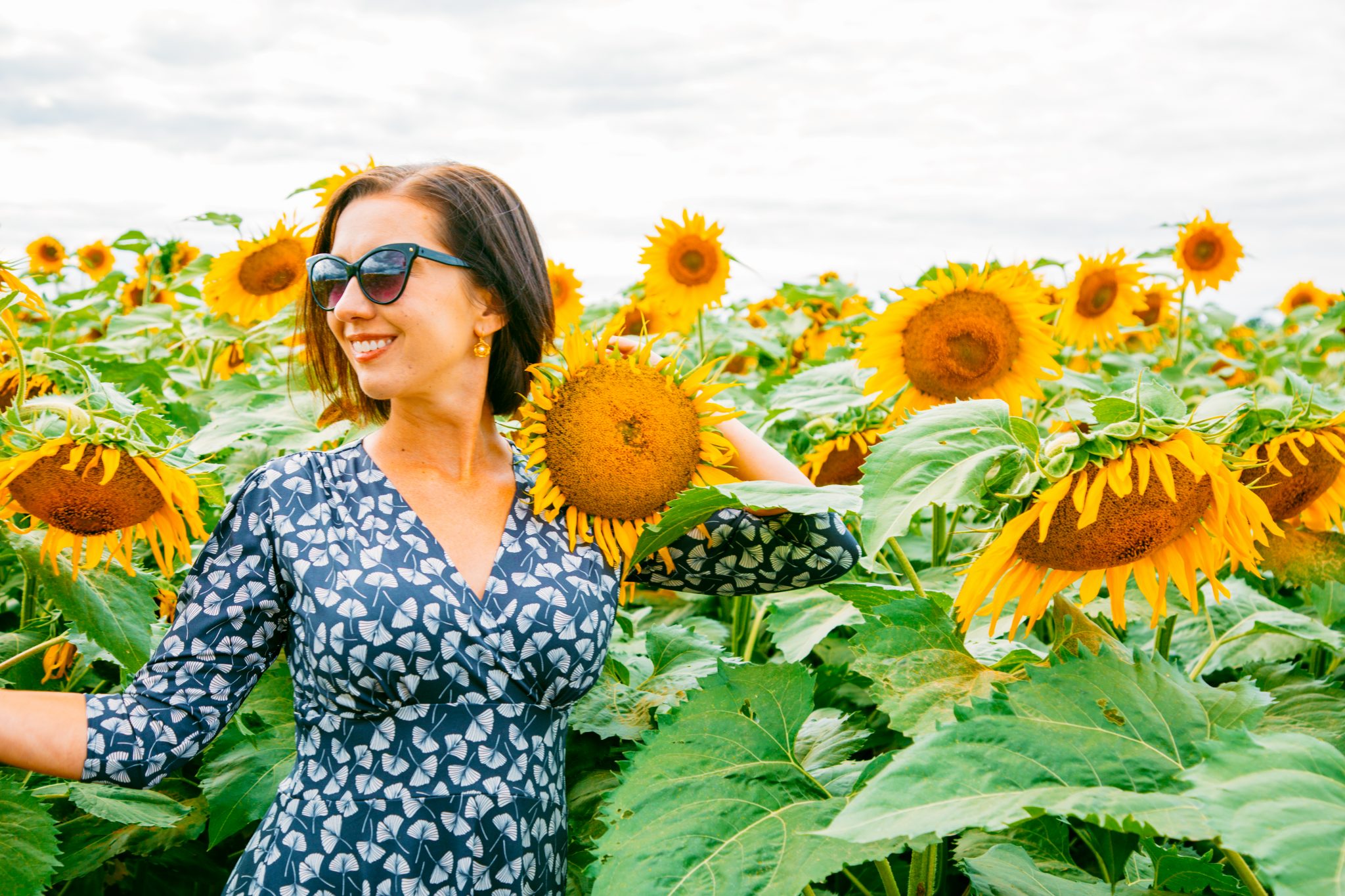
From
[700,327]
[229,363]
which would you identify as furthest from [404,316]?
A: [229,363]

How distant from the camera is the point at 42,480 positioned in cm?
184

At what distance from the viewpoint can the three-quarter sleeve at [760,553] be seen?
6.95 feet

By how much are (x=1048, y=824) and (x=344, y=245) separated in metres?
1.57

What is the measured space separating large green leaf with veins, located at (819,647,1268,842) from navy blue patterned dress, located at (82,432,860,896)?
800 millimetres

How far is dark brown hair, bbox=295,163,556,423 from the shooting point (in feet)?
6.55

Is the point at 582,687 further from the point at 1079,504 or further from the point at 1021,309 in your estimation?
the point at 1021,309

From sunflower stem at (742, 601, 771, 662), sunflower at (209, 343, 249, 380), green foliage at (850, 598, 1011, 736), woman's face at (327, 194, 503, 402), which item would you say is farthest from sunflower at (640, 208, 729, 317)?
green foliage at (850, 598, 1011, 736)

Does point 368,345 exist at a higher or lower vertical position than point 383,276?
lower

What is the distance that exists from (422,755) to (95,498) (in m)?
0.70

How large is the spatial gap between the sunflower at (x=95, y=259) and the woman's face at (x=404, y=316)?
580 cm

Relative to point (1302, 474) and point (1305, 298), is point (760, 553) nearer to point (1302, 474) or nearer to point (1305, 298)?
point (1302, 474)

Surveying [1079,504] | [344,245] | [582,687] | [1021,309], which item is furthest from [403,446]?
[1021,309]

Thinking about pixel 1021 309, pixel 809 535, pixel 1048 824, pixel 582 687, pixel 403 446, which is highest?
pixel 1021 309

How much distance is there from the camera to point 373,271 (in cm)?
186
